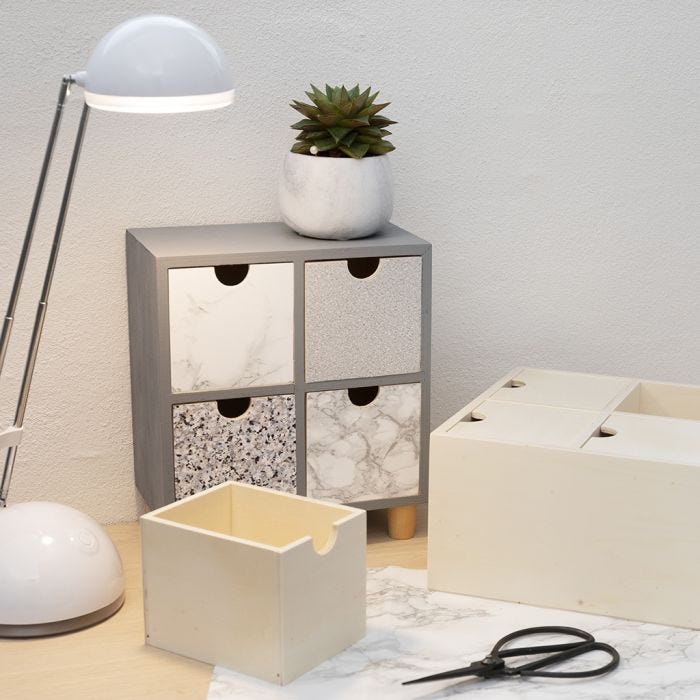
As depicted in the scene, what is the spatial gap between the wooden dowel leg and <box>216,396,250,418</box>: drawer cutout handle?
25cm

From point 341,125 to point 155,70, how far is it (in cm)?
40

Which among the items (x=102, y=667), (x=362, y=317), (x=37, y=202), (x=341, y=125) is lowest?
(x=102, y=667)

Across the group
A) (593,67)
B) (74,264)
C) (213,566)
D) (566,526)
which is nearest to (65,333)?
(74,264)

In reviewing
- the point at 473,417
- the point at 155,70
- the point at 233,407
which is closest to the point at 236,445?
the point at 233,407

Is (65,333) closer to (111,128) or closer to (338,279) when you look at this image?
(111,128)

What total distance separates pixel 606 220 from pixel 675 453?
62 centimetres

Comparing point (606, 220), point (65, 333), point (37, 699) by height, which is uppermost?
point (606, 220)

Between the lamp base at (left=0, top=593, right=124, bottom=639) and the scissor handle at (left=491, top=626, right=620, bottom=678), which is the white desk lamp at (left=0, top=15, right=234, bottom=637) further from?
the scissor handle at (left=491, top=626, right=620, bottom=678)

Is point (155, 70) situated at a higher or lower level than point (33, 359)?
higher

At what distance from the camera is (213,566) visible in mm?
1211

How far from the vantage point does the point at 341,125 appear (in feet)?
5.02

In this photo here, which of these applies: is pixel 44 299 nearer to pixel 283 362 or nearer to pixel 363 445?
pixel 283 362

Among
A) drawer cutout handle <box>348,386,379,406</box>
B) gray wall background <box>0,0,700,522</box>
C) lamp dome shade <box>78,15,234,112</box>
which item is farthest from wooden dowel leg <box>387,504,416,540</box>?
lamp dome shade <box>78,15,234,112</box>

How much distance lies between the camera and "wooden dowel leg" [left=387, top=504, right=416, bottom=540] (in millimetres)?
1630
